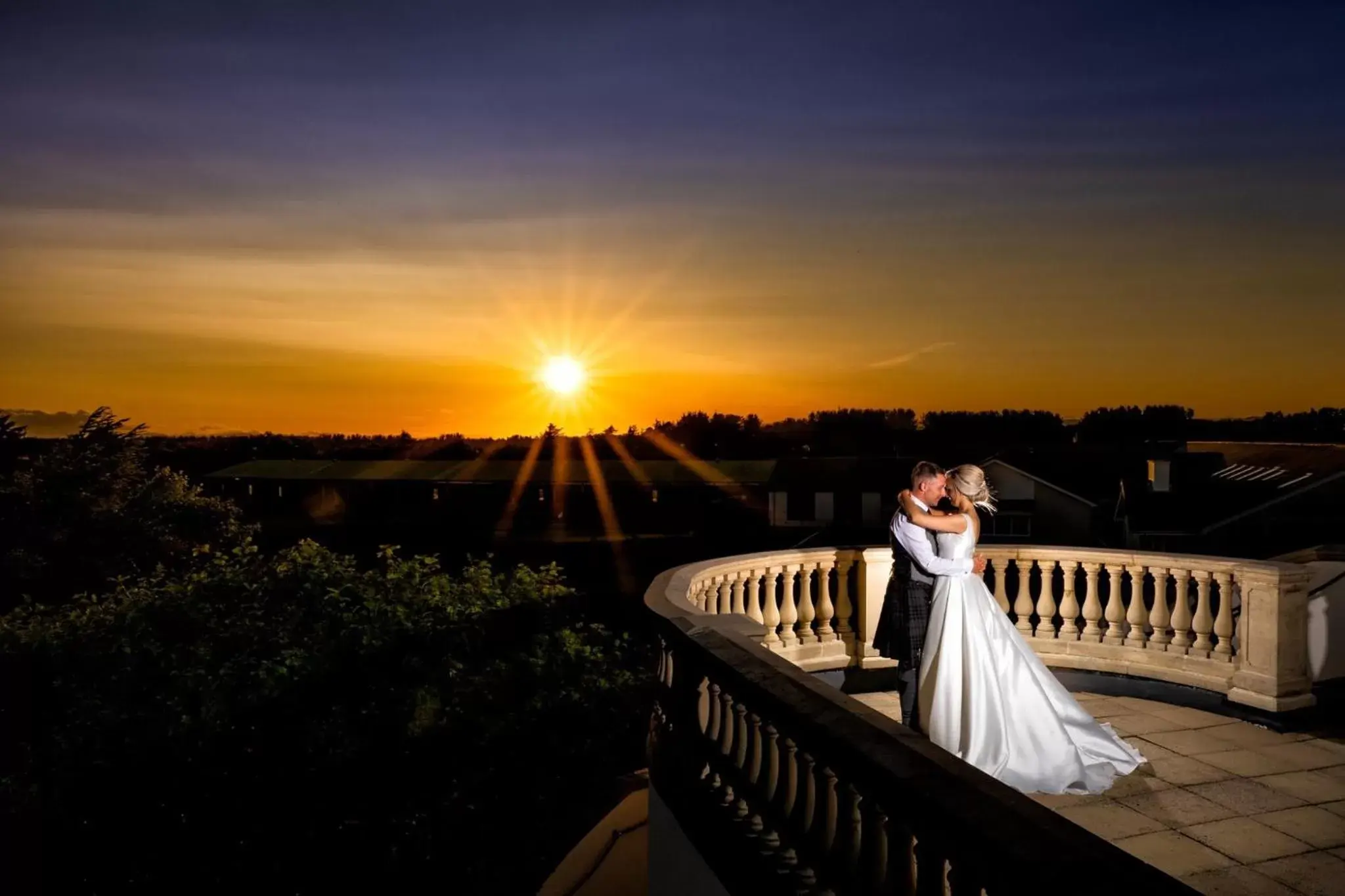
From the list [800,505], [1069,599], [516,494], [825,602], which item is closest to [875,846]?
[825,602]

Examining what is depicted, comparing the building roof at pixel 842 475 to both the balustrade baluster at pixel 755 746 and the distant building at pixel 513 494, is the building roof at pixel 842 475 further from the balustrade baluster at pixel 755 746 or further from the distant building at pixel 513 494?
the balustrade baluster at pixel 755 746

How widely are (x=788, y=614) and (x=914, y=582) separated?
94.3 inches

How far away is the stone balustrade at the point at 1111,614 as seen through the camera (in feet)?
24.8

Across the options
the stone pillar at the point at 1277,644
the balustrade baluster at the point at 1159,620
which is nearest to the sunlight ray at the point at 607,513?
the balustrade baluster at the point at 1159,620

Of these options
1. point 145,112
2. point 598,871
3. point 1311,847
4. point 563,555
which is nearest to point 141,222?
point 145,112

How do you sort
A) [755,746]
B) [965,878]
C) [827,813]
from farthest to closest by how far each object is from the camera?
1. [755,746]
2. [827,813]
3. [965,878]

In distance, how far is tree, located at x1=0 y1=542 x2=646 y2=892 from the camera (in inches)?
667

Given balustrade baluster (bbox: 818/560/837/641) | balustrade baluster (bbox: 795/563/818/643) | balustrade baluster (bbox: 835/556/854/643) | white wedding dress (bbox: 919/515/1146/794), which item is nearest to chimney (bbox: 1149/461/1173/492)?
balustrade baluster (bbox: 835/556/854/643)

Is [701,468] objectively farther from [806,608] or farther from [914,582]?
[914,582]

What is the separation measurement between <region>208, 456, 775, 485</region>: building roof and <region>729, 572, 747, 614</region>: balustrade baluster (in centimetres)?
6406

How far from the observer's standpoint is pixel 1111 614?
341 inches

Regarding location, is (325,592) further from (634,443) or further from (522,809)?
(634,443)

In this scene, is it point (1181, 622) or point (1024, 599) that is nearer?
point (1181, 622)

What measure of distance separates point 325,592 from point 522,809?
5.93 metres
